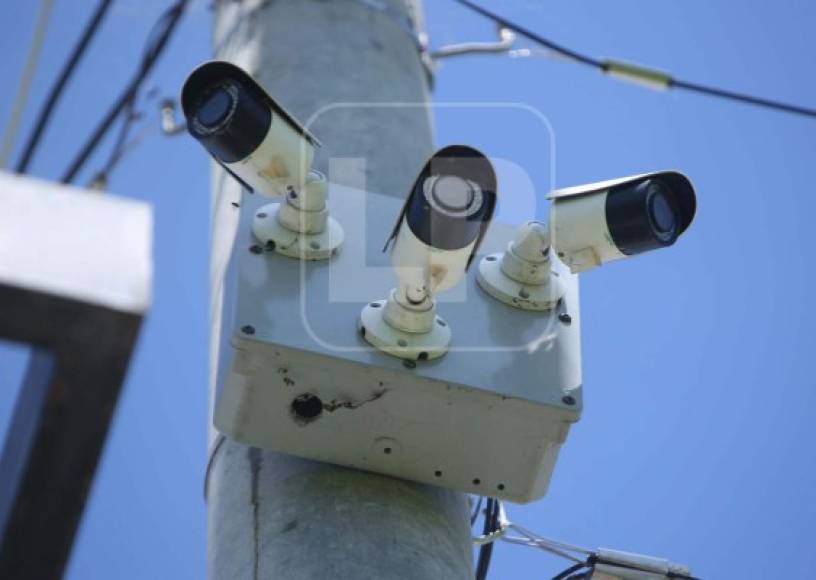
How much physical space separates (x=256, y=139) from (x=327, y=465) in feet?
1.54

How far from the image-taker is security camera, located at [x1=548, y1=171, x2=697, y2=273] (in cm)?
203

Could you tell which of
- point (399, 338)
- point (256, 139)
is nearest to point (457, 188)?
point (399, 338)

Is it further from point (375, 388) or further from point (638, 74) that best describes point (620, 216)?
point (638, 74)

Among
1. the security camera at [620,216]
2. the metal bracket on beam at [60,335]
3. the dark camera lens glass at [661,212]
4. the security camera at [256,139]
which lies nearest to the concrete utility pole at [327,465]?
the security camera at [256,139]

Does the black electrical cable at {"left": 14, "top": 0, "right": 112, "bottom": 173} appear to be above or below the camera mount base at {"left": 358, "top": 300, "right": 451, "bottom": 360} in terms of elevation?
above

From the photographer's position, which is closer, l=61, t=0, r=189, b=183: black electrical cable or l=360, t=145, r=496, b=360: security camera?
l=360, t=145, r=496, b=360: security camera

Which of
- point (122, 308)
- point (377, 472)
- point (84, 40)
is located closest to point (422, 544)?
point (377, 472)

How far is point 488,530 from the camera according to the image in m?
2.69

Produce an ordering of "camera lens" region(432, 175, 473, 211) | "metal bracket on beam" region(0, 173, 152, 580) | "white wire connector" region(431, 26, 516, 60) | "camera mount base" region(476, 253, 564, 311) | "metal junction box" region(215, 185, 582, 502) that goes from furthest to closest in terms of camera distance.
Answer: "white wire connector" region(431, 26, 516, 60) < "camera mount base" region(476, 253, 564, 311) < "metal junction box" region(215, 185, 582, 502) < "camera lens" region(432, 175, 473, 211) < "metal bracket on beam" region(0, 173, 152, 580)

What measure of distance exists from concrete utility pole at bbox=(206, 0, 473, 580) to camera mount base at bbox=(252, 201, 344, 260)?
0.11 metres

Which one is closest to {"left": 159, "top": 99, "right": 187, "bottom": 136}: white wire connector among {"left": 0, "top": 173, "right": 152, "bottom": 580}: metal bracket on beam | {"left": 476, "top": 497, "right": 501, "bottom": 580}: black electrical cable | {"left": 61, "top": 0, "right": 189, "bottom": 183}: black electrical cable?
{"left": 61, "top": 0, "right": 189, "bottom": 183}: black electrical cable

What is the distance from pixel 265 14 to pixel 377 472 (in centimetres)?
129

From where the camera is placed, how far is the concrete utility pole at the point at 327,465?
1763mm

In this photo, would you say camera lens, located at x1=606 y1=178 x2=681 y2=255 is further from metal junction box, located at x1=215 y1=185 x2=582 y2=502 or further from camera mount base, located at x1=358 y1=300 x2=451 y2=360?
camera mount base, located at x1=358 y1=300 x2=451 y2=360
